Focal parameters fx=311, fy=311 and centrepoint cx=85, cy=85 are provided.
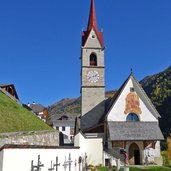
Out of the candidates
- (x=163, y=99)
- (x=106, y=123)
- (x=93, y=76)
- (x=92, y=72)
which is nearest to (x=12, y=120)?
(x=106, y=123)

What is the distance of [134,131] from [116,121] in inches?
99.2

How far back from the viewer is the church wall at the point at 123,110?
3806 centimetres

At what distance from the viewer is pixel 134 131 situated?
36.8 meters

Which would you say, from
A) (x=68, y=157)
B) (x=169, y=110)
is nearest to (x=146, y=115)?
(x=68, y=157)

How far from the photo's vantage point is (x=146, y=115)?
38.6m

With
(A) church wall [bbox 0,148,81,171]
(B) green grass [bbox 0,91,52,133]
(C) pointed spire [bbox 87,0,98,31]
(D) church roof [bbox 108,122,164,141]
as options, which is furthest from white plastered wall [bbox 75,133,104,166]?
(C) pointed spire [bbox 87,0,98,31]

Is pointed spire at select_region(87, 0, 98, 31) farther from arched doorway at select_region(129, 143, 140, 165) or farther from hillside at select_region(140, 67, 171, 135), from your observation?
hillside at select_region(140, 67, 171, 135)

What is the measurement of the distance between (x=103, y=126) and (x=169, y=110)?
191 feet

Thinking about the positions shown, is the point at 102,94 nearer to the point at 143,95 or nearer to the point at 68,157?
the point at 143,95

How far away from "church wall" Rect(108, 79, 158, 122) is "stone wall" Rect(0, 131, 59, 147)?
26.5 ft

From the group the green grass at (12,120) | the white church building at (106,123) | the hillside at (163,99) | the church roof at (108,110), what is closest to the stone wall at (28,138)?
the green grass at (12,120)

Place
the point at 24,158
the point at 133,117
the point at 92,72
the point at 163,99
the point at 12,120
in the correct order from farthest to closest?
the point at 163,99
the point at 92,72
the point at 133,117
the point at 12,120
the point at 24,158

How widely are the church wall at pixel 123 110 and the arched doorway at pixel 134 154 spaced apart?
11.8 feet

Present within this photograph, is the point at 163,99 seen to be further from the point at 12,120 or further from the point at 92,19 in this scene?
the point at 12,120
